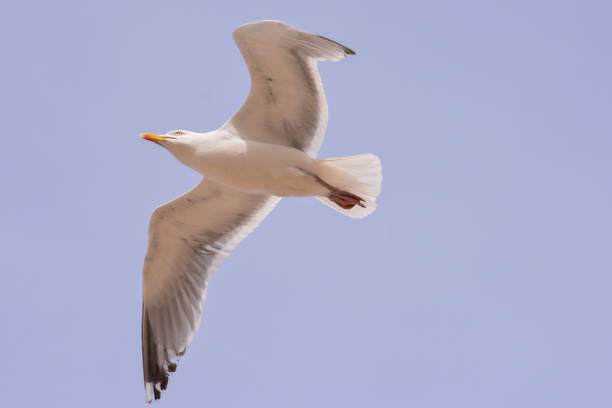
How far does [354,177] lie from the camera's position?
22.8 ft

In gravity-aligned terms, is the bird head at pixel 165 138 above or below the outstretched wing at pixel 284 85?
below

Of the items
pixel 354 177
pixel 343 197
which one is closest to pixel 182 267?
pixel 343 197

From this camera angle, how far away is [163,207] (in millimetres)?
7453

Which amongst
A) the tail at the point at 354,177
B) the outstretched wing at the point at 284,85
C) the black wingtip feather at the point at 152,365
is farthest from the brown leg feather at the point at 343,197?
the black wingtip feather at the point at 152,365

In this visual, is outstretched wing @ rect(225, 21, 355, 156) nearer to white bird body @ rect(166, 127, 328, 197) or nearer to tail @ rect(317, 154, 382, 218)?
white bird body @ rect(166, 127, 328, 197)

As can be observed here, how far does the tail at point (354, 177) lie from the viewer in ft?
22.7

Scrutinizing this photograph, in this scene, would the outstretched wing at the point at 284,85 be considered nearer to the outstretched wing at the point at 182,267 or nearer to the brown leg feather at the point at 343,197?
the brown leg feather at the point at 343,197

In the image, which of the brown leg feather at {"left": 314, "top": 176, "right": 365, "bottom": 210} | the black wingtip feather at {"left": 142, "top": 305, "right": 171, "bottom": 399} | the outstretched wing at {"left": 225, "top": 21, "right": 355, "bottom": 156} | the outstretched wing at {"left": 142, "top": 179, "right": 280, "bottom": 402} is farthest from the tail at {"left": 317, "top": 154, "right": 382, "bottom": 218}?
the black wingtip feather at {"left": 142, "top": 305, "right": 171, "bottom": 399}

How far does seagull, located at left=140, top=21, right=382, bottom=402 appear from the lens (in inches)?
263

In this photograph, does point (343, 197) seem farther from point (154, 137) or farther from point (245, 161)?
point (154, 137)

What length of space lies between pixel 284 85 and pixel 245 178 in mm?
805

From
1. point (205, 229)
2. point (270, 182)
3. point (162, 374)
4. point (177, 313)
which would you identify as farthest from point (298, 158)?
point (162, 374)

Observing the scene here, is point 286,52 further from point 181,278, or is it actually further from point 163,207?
point 181,278

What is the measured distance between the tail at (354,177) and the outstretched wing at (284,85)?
1.19 feet
